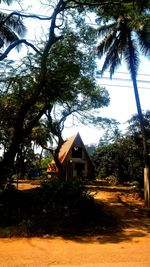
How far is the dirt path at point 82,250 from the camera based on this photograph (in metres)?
9.70

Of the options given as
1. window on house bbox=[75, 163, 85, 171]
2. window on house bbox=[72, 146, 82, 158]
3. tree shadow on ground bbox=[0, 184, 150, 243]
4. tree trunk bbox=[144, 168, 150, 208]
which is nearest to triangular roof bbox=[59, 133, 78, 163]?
window on house bbox=[72, 146, 82, 158]

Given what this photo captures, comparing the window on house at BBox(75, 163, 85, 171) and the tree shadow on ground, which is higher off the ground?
the window on house at BBox(75, 163, 85, 171)

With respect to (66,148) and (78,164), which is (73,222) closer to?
(78,164)

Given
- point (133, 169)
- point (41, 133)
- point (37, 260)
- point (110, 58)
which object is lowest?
point (37, 260)

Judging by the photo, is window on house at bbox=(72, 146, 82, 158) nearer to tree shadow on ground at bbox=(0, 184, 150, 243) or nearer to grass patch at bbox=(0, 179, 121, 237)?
tree shadow on ground at bbox=(0, 184, 150, 243)

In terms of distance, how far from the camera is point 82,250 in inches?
436

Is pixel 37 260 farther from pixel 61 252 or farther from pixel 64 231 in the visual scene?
pixel 64 231

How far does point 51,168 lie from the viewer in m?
44.6

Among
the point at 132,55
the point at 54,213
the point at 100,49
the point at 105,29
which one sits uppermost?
the point at 105,29

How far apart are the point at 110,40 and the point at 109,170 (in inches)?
592

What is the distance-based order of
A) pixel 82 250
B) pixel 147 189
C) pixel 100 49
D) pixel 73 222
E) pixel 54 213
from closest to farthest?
pixel 82 250, pixel 73 222, pixel 54 213, pixel 147 189, pixel 100 49

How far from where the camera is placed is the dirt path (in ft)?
31.8

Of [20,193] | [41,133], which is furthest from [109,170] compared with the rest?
[20,193]

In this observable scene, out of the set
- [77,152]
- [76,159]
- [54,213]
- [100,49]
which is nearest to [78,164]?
[76,159]
